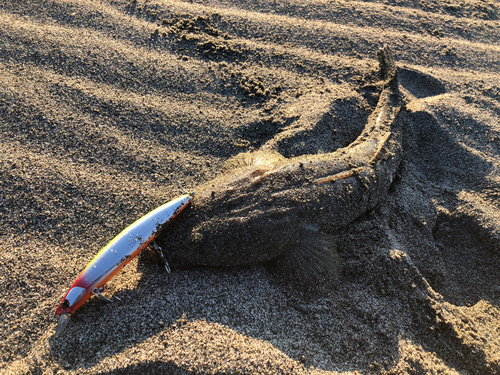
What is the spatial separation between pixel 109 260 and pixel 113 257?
44 mm

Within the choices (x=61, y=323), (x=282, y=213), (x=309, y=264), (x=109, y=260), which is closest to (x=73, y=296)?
(x=61, y=323)

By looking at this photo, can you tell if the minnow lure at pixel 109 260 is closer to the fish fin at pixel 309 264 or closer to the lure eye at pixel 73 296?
the lure eye at pixel 73 296

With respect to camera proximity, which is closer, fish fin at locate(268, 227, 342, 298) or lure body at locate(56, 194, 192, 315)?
lure body at locate(56, 194, 192, 315)

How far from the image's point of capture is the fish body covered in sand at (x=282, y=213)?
3505mm

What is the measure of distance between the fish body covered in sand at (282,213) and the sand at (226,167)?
217 millimetres

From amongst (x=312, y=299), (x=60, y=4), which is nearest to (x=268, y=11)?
(x=60, y=4)

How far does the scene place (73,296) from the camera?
3061 millimetres

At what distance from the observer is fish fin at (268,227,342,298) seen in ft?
11.9

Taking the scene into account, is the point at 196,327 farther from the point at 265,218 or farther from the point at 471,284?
the point at 471,284

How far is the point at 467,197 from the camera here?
434cm

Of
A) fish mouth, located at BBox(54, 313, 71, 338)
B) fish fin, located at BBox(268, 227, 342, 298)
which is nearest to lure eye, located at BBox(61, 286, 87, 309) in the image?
fish mouth, located at BBox(54, 313, 71, 338)

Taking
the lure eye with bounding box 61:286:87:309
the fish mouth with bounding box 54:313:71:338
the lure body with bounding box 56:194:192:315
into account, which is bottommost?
the fish mouth with bounding box 54:313:71:338

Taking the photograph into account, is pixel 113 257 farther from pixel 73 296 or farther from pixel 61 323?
pixel 61 323

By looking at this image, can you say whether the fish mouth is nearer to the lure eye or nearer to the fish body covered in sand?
the lure eye
